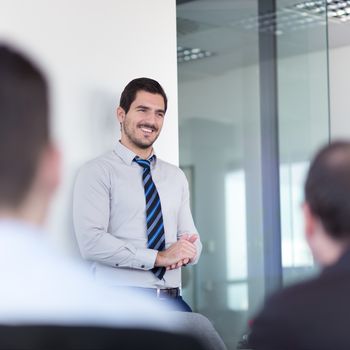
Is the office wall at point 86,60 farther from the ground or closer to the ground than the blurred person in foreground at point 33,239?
farther from the ground

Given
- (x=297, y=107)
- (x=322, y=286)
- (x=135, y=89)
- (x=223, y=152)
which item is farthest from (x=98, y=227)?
(x=322, y=286)

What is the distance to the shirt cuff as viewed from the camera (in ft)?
14.1

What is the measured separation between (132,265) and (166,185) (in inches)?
22.0

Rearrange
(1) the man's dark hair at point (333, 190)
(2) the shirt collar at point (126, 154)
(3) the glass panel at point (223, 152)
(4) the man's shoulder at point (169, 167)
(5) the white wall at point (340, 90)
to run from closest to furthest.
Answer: (1) the man's dark hair at point (333, 190)
(2) the shirt collar at point (126, 154)
(4) the man's shoulder at point (169, 167)
(3) the glass panel at point (223, 152)
(5) the white wall at point (340, 90)

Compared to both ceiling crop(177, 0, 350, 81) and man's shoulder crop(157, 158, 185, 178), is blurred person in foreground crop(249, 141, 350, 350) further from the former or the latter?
ceiling crop(177, 0, 350, 81)

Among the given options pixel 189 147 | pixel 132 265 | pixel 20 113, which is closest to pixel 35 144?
pixel 20 113

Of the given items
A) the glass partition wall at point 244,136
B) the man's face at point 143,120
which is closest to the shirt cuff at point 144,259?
the man's face at point 143,120

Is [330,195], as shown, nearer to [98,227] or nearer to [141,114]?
[98,227]

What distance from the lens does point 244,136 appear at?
623 cm

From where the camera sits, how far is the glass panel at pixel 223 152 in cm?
584

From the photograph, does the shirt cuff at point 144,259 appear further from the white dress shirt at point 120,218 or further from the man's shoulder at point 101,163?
the man's shoulder at point 101,163

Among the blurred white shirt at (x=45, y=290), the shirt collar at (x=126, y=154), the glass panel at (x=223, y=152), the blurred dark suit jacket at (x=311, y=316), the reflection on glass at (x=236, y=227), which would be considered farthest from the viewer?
the reflection on glass at (x=236, y=227)

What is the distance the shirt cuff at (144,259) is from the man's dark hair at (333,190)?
2.81 m

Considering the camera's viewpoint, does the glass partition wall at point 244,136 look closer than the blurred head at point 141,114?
No
